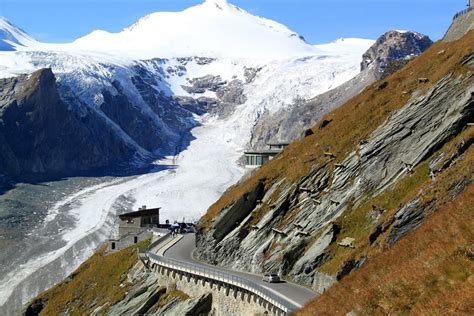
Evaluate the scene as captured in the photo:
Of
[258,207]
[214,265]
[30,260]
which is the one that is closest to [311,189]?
Result: [258,207]

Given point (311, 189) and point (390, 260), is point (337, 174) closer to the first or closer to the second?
point (311, 189)

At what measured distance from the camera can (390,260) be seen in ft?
106

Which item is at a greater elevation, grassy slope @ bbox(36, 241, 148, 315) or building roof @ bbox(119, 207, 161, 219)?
building roof @ bbox(119, 207, 161, 219)

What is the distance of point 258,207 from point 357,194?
12.1 meters

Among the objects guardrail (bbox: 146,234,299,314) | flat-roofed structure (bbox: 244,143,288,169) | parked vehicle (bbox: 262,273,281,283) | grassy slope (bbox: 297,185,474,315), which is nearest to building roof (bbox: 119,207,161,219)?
flat-roofed structure (bbox: 244,143,288,169)

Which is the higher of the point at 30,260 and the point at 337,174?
the point at 337,174

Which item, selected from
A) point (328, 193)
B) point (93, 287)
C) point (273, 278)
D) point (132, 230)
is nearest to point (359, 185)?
point (328, 193)

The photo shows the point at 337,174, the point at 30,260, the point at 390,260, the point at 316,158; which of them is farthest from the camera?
the point at 30,260

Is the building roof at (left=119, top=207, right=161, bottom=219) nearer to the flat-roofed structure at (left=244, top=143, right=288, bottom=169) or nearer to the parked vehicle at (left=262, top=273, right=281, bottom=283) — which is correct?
the flat-roofed structure at (left=244, top=143, right=288, bottom=169)

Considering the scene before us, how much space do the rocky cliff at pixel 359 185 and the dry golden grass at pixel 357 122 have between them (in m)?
0.15

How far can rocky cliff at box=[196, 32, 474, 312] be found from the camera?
143ft

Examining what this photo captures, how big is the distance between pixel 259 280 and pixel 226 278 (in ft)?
8.65

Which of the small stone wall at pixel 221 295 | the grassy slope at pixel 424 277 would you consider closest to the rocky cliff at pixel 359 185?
the small stone wall at pixel 221 295

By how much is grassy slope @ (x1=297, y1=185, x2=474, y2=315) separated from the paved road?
438 inches
